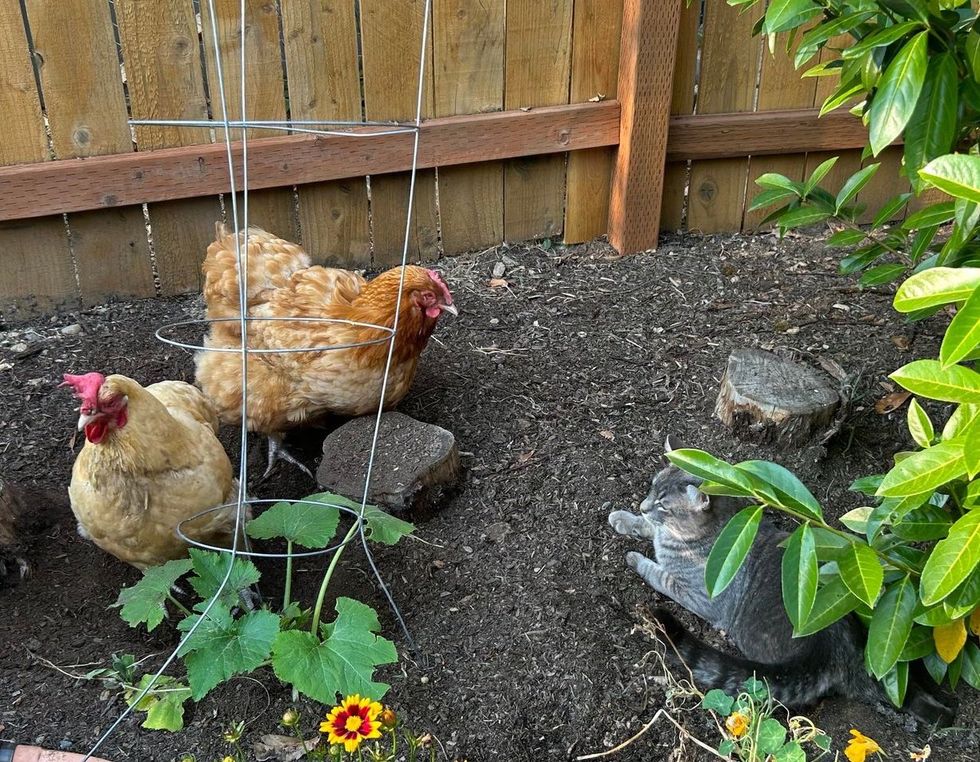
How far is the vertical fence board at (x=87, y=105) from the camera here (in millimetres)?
3871

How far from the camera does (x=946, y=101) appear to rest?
2070 millimetres

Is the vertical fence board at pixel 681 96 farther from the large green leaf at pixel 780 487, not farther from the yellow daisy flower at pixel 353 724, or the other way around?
the yellow daisy flower at pixel 353 724

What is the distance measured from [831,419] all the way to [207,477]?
233 cm

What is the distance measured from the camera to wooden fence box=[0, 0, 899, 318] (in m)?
4.02

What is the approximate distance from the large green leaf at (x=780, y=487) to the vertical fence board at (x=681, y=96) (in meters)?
3.11

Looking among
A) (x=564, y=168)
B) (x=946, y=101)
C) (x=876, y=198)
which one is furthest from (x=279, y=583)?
(x=876, y=198)

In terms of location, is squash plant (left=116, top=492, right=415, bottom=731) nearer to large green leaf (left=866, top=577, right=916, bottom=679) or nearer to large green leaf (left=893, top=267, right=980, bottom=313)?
large green leaf (left=866, top=577, right=916, bottom=679)

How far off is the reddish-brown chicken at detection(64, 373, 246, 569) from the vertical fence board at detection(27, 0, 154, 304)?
2.00 m

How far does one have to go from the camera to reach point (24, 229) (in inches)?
163

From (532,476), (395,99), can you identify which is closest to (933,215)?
(532,476)

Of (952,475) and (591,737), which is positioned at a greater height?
(952,475)

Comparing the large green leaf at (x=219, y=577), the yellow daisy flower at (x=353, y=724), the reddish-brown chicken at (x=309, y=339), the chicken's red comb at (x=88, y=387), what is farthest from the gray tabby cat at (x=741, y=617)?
the chicken's red comb at (x=88, y=387)

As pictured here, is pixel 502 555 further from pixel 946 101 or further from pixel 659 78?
pixel 659 78

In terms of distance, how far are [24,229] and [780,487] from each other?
3.77 m
